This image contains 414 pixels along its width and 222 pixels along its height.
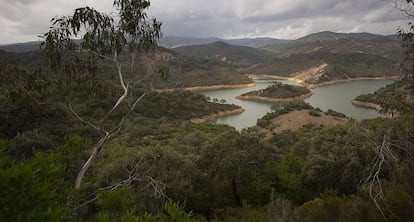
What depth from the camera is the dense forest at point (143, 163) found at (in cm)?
307

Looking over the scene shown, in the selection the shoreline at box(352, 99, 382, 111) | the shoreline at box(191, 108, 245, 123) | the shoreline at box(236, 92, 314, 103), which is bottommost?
the shoreline at box(191, 108, 245, 123)

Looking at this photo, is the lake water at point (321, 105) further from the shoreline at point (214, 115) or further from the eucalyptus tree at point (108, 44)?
the eucalyptus tree at point (108, 44)

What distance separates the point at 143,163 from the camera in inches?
435

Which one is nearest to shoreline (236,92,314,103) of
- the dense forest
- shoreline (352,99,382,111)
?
shoreline (352,99,382,111)

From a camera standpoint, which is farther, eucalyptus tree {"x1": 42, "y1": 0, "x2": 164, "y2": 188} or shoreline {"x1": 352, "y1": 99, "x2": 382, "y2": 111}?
shoreline {"x1": 352, "y1": 99, "x2": 382, "y2": 111}

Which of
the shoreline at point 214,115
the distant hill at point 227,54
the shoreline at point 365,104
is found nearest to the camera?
the shoreline at point 214,115

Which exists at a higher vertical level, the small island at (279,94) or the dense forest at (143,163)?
the dense forest at (143,163)

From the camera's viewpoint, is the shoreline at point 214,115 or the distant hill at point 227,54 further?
the distant hill at point 227,54

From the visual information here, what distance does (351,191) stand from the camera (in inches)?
398

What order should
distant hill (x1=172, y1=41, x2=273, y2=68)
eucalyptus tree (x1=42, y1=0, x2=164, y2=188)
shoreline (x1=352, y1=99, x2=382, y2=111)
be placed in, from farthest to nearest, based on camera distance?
distant hill (x1=172, y1=41, x2=273, y2=68)
shoreline (x1=352, y1=99, x2=382, y2=111)
eucalyptus tree (x1=42, y1=0, x2=164, y2=188)

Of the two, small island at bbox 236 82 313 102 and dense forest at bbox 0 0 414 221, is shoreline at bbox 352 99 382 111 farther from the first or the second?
dense forest at bbox 0 0 414 221

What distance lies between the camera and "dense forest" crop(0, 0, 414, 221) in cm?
307

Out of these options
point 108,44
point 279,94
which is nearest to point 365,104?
point 279,94

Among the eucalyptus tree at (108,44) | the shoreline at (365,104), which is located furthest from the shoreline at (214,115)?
the eucalyptus tree at (108,44)
